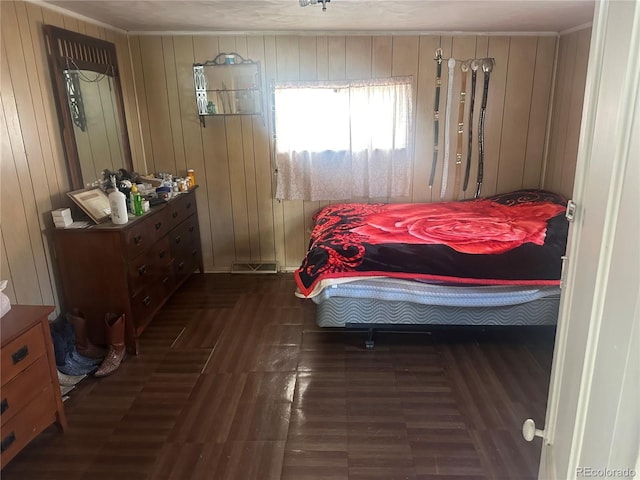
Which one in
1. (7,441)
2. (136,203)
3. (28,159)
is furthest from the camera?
(136,203)

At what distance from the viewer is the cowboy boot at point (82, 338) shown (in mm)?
2748

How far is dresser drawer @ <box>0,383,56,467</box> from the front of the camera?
1854 millimetres

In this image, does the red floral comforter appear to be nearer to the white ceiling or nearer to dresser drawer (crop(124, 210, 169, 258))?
dresser drawer (crop(124, 210, 169, 258))

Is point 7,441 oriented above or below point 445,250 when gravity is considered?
below

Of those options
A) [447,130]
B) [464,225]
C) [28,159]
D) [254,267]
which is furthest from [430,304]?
[28,159]

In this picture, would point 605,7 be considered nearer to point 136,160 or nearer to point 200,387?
point 200,387

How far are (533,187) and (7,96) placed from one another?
4.17 m

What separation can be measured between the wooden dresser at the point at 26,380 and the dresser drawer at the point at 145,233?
2.60ft

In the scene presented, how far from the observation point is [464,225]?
10.9 ft

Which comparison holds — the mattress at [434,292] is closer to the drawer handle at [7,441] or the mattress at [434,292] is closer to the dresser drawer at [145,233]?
the dresser drawer at [145,233]

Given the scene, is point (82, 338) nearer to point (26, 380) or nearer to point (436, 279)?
point (26, 380)

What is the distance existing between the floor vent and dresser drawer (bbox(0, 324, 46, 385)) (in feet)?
7.95

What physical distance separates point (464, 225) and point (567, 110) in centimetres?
149

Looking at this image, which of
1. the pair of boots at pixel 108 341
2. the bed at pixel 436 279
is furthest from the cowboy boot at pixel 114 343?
the bed at pixel 436 279
